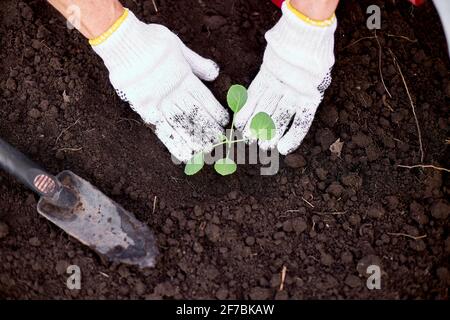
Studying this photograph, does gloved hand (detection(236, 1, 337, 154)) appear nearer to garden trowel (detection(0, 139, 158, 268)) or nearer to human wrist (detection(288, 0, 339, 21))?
human wrist (detection(288, 0, 339, 21))

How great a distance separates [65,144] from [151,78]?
31 centimetres

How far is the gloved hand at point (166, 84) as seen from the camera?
1512mm

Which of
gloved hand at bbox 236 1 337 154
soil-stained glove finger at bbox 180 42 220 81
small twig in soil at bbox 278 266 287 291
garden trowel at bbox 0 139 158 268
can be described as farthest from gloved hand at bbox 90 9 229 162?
small twig in soil at bbox 278 266 287 291

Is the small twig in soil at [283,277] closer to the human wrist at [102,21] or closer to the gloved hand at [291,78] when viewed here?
the gloved hand at [291,78]

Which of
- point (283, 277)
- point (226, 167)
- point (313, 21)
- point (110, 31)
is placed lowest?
point (283, 277)

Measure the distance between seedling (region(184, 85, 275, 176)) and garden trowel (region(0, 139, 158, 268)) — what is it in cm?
21

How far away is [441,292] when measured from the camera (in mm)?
1494

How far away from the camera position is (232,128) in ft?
5.22

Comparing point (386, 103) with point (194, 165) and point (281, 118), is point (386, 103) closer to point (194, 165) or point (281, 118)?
point (281, 118)

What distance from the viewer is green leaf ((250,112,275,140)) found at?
5.01 feet

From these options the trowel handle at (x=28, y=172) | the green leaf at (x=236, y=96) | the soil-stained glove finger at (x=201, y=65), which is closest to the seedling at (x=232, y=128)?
the green leaf at (x=236, y=96)

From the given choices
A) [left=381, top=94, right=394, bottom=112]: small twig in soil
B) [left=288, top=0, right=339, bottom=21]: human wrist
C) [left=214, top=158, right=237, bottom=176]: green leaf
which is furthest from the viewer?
[left=381, top=94, right=394, bottom=112]: small twig in soil

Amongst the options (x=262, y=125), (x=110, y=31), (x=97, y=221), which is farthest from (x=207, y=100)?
(x=97, y=221)

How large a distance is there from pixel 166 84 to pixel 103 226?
1.33ft
